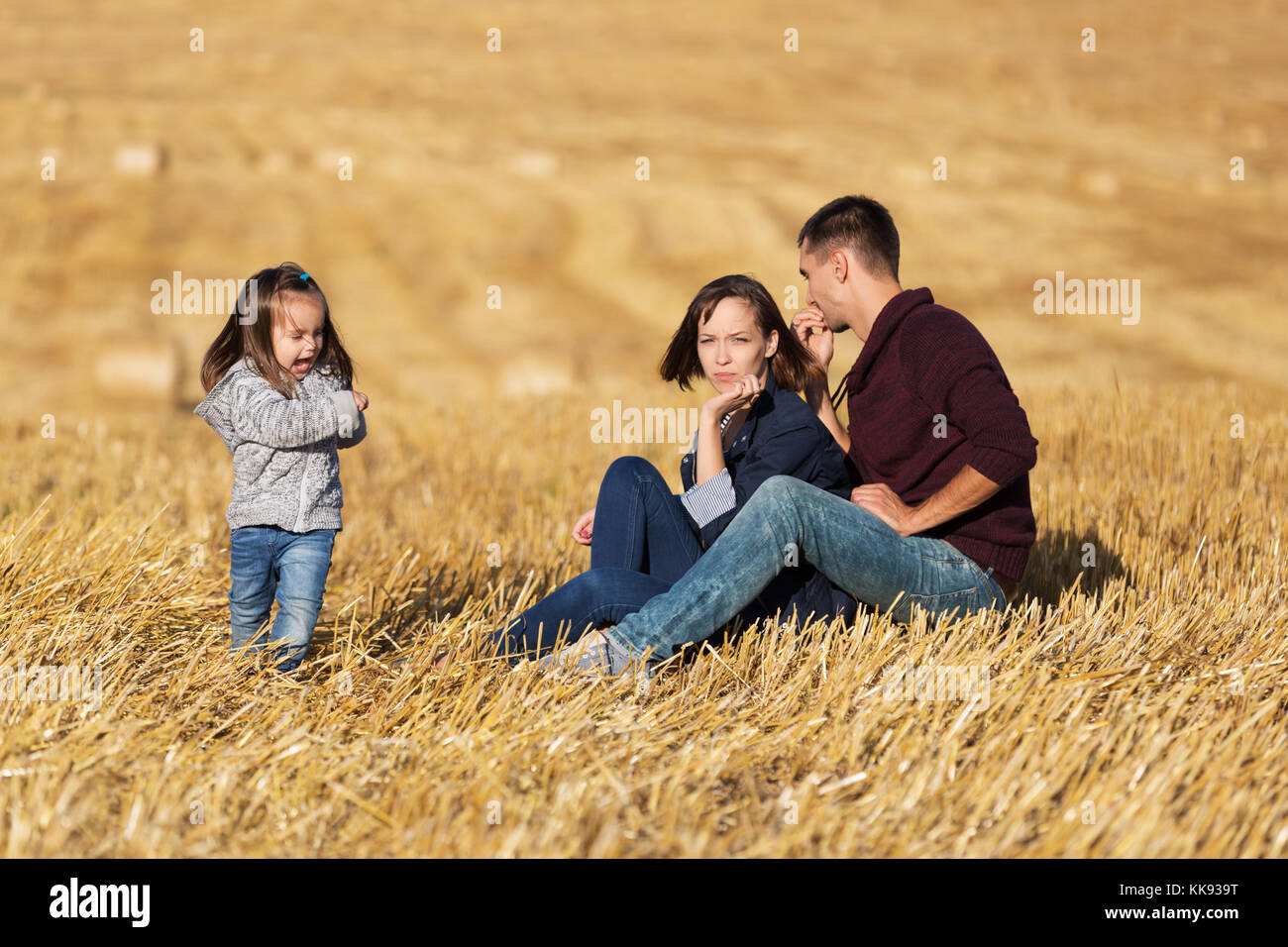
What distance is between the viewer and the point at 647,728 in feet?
9.66

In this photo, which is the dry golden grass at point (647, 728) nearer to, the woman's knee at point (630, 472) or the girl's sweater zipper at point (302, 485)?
the girl's sweater zipper at point (302, 485)

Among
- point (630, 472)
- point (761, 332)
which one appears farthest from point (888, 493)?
point (630, 472)

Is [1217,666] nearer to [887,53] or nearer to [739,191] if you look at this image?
[739,191]

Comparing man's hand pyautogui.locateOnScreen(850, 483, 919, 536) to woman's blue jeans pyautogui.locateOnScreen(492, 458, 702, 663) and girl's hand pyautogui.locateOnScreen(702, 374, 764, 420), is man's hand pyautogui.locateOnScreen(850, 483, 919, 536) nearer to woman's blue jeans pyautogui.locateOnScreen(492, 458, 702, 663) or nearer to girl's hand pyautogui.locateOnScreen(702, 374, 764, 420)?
girl's hand pyautogui.locateOnScreen(702, 374, 764, 420)

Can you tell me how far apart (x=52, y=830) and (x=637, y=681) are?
4.79 ft

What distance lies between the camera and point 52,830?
238 cm

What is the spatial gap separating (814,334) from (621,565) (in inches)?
43.7

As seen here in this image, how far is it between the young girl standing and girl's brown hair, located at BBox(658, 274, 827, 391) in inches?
44.0

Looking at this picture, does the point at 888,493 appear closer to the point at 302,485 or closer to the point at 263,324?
the point at 302,485

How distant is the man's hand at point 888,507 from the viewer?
354 cm

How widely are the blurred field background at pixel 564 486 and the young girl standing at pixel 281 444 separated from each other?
0.77 feet

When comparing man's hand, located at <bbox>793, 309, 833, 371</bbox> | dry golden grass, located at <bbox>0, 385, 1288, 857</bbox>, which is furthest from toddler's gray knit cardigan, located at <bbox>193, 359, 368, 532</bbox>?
man's hand, located at <bbox>793, 309, 833, 371</bbox>

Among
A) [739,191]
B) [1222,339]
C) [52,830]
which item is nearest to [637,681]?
[52,830]

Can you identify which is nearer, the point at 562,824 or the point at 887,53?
the point at 562,824
